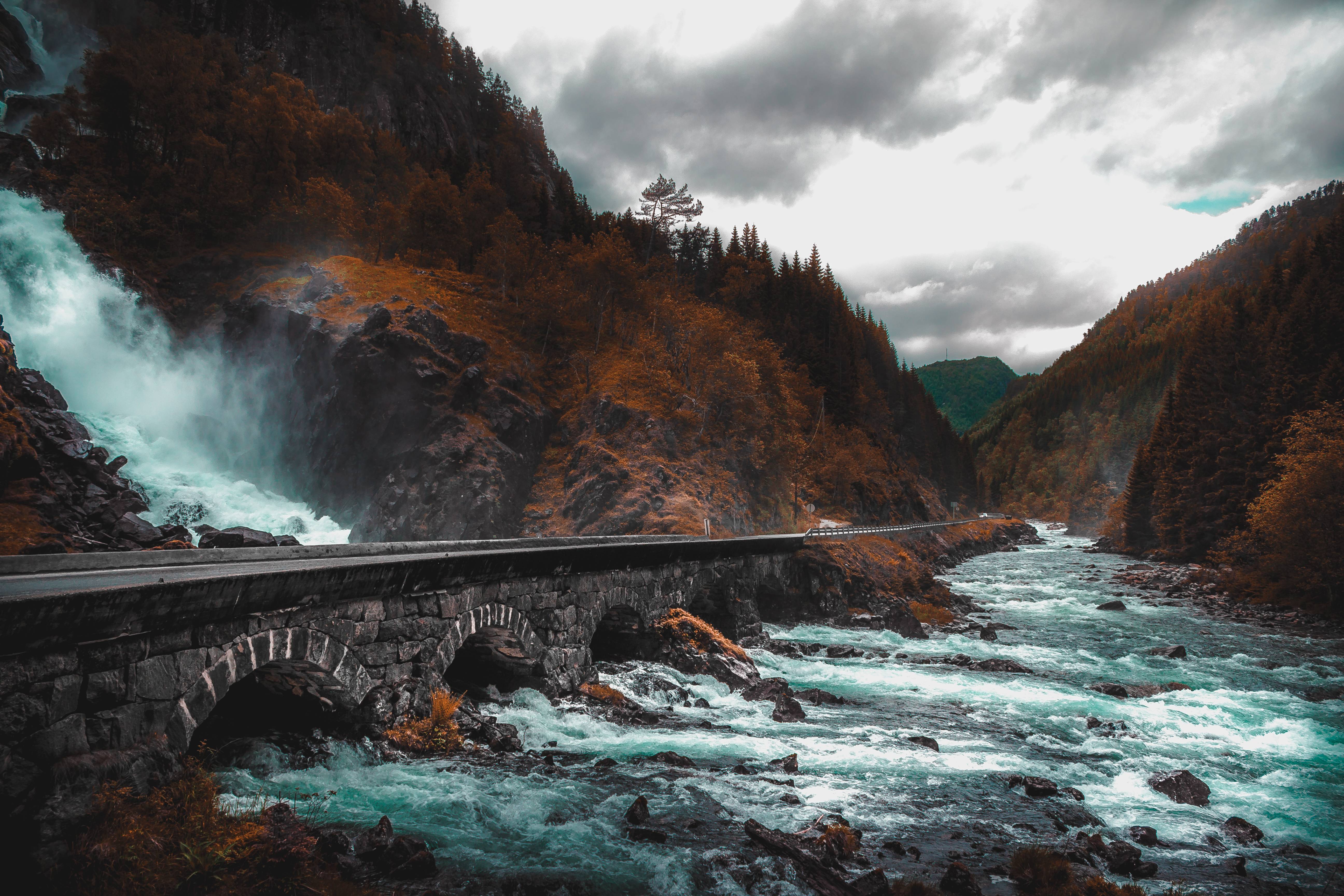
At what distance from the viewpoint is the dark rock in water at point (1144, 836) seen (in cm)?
1014

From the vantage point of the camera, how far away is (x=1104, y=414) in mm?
156625

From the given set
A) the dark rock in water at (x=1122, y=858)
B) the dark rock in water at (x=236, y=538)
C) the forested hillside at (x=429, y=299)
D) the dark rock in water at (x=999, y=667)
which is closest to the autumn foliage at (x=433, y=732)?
the dark rock in water at (x=1122, y=858)

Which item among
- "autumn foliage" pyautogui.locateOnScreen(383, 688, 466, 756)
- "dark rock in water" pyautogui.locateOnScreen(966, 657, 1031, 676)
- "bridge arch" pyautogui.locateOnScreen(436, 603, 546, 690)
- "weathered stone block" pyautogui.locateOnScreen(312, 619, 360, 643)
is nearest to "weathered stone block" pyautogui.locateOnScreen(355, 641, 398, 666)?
"weathered stone block" pyautogui.locateOnScreen(312, 619, 360, 643)

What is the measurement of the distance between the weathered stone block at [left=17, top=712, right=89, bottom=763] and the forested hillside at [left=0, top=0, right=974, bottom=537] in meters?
32.9

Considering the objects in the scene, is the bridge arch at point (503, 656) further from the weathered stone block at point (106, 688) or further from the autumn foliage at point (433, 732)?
the weathered stone block at point (106, 688)

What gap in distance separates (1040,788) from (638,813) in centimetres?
777

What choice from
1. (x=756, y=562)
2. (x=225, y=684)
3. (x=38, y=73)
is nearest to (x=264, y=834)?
A: (x=225, y=684)

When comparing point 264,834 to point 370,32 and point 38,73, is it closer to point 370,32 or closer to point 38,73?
point 38,73

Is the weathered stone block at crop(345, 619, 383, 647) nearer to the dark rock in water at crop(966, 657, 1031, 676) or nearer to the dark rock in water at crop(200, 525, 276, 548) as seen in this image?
the dark rock in water at crop(200, 525, 276, 548)

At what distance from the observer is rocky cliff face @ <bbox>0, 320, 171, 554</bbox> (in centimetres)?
2102

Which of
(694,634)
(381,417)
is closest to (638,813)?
(694,634)

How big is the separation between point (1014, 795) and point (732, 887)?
23.0ft

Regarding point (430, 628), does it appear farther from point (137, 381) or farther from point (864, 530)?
point (137, 381)

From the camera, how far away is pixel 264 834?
6.78 metres
